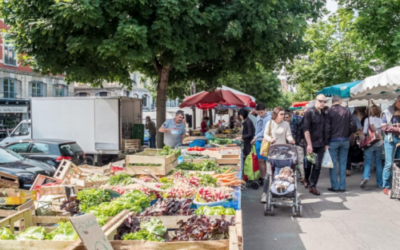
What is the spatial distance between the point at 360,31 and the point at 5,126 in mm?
31547

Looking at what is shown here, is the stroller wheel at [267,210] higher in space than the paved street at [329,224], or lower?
higher

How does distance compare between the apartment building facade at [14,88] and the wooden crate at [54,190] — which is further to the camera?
the apartment building facade at [14,88]

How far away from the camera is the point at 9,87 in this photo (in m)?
37.0

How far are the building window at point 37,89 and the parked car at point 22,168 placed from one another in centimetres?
3321

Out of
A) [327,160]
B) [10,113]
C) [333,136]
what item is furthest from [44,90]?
[327,160]

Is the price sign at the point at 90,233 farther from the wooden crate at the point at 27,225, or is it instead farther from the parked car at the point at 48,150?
the parked car at the point at 48,150

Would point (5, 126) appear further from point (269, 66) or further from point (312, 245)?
point (312, 245)

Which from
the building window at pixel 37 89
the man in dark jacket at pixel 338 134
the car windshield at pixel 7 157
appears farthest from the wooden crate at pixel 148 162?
the building window at pixel 37 89

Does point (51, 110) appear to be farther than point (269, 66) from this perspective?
Yes

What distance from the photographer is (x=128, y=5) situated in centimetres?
952

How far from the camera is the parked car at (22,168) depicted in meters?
8.95

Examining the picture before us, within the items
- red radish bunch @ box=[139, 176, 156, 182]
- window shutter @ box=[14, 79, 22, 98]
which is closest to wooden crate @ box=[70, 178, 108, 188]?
red radish bunch @ box=[139, 176, 156, 182]

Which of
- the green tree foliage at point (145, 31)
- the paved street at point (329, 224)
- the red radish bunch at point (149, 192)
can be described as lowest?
the paved street at point (329, 224)

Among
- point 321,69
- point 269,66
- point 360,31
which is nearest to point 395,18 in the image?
point 360,31
